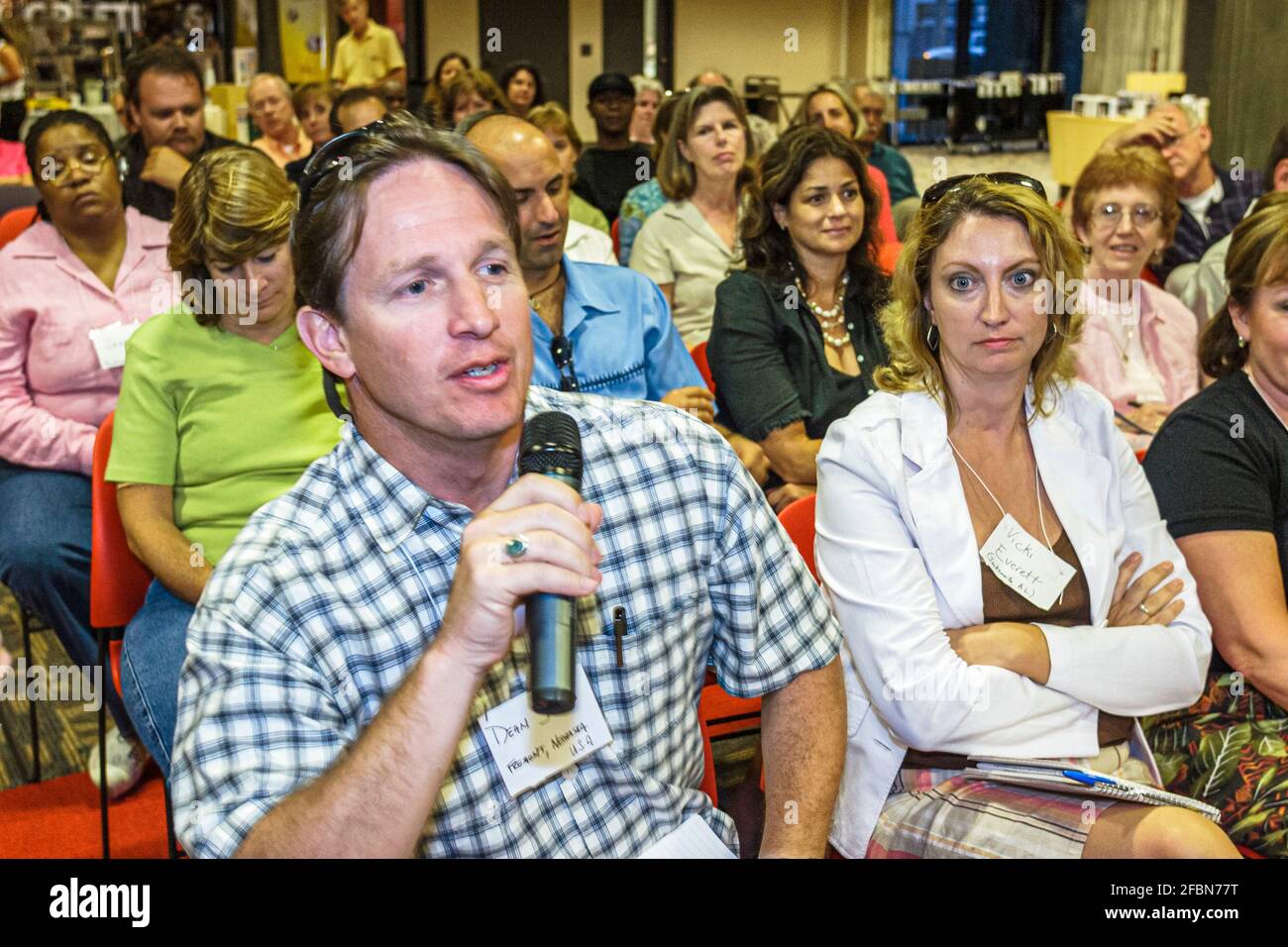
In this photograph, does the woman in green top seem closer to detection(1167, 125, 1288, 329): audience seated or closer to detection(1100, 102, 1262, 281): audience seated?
detection(1167, 125, 1288, 329): audience seated

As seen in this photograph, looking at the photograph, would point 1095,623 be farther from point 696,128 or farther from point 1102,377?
point 696,128

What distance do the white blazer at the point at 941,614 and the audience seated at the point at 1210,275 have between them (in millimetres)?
1948

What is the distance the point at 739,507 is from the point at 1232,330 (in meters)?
1.34

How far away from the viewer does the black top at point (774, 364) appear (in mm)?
3006

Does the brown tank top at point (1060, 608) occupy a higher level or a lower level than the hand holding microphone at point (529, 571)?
lower

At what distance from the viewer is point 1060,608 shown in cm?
193

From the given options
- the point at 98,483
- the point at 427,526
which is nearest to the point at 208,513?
the point at 98,483

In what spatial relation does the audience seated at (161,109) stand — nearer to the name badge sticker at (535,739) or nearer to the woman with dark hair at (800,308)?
the woman with dark hair at (800,308)

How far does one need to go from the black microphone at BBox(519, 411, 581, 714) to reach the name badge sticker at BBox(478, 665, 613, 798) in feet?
0.90

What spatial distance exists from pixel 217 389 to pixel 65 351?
2.75 ft

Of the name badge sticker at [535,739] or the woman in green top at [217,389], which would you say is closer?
the name badge sticker at [535,739]

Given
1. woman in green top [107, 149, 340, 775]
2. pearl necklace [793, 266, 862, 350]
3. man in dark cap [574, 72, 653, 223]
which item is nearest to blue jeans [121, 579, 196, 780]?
woman in green top [107, 149, 340, 775]

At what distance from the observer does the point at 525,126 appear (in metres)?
2.79

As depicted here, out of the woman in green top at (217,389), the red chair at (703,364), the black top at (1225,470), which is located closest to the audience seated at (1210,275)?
the red chair at (703,364)
